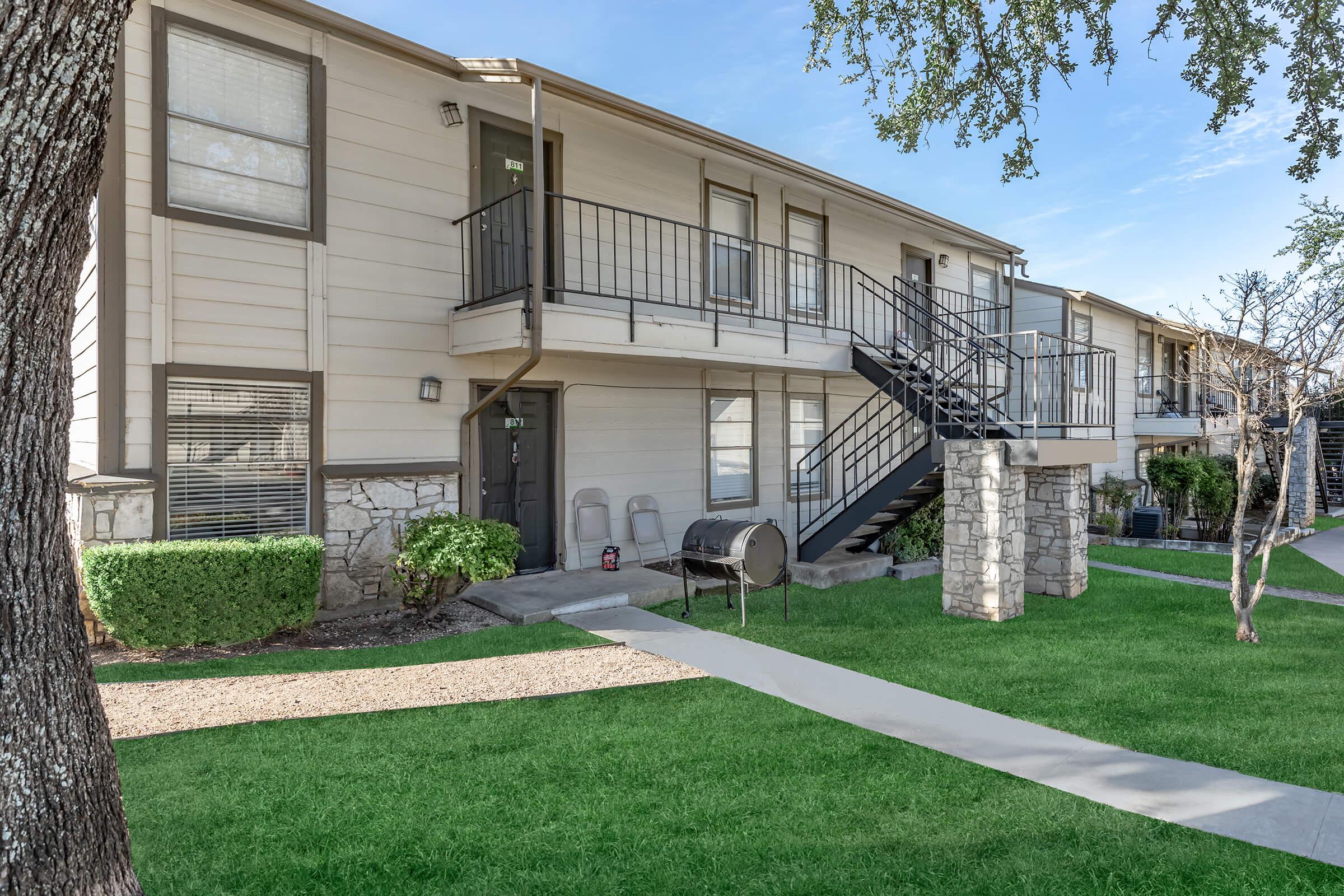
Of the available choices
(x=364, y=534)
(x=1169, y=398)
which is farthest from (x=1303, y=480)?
(x=364, y=534)

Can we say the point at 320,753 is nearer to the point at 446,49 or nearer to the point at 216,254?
the point at 216,254

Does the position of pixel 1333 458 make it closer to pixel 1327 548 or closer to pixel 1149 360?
pixel 1149 360

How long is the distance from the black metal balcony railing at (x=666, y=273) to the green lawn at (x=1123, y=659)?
Answer: 138 inches

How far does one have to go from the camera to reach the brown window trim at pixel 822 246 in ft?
39.2

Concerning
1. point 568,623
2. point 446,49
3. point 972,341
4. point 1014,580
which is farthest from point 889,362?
point 446,49

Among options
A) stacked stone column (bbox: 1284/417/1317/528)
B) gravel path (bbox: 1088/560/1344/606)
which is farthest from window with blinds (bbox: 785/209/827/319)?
stacked stone column (bbox: 1284/417/1317/528)

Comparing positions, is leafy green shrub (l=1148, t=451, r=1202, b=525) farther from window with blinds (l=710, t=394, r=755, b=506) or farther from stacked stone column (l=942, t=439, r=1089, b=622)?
window with blinds (l=710, t=394, r=755, b=506)

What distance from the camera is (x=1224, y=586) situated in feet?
32.5

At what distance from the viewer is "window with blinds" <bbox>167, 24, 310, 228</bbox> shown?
6930mm

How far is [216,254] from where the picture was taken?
7109 mm

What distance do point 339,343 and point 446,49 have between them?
A: 3.27 m

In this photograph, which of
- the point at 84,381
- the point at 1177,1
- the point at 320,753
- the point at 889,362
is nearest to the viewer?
the point at 320,753

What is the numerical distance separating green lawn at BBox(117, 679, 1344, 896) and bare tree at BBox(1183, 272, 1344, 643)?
4.84 m

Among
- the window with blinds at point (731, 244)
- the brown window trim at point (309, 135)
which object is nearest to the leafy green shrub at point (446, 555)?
the brown window trim at point (309, 135)
